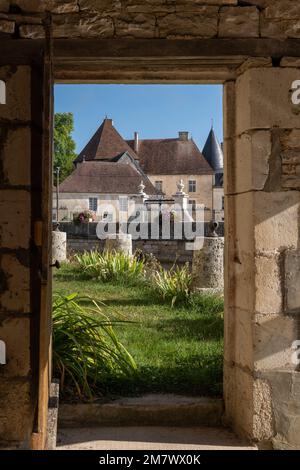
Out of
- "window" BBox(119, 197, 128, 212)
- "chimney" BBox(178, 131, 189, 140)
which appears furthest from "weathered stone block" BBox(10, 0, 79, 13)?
"chimney" BBox(178, 131, 189, 140)

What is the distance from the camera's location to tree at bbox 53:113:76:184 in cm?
2953

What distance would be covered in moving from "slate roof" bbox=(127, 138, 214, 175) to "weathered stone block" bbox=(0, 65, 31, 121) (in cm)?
3763

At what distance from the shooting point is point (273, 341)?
318 centimetres

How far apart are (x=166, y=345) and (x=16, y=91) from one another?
315 cm

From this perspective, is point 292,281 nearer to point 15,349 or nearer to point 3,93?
point 15,349

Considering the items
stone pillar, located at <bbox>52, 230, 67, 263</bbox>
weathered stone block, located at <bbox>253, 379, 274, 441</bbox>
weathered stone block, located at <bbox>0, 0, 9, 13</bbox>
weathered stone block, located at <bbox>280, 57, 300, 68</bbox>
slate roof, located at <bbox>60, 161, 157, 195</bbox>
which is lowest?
weathered stone block, located at <bbox>253, 379, 274, 441</bbox>

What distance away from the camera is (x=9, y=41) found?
3115 millimetres

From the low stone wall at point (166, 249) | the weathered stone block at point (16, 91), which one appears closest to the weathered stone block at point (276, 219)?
the weathered stone block at point (16, 91)

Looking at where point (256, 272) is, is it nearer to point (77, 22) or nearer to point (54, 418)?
point (54, 418)

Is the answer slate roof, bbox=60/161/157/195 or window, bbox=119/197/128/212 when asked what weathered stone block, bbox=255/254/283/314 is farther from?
slate roof, bbox=60/161/157/195

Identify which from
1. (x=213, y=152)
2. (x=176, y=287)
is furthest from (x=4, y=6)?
(x=213, y=152)

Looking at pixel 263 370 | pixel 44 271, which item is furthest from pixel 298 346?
pixel 44 271

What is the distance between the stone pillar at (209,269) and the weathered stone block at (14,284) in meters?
5.63

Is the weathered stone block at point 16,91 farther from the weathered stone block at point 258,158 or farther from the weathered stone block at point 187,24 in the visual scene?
the weathered stone block at point 258,158
